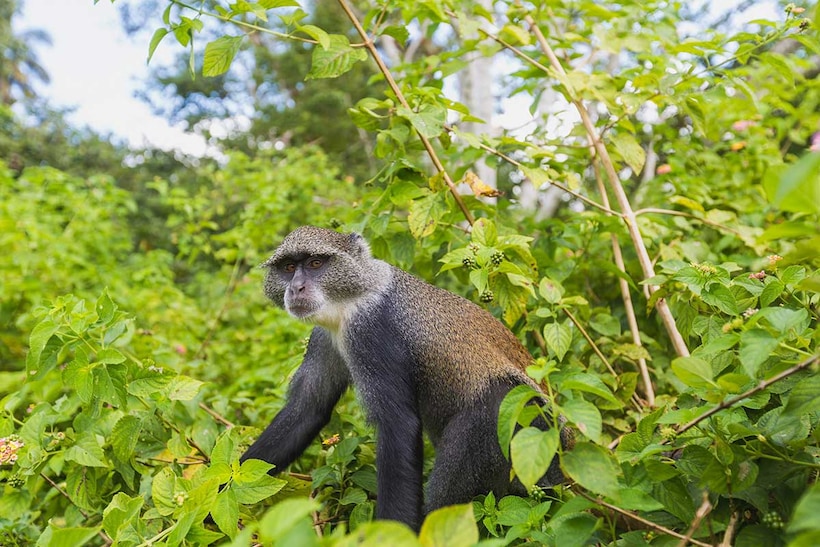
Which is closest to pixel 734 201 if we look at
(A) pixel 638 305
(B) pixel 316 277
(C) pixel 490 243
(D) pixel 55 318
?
(A) pixel 638 305

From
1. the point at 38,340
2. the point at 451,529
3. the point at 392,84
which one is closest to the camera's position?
the point at 451,529

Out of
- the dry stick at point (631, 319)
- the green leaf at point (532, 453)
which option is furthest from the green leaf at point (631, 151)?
the green leaf at point (532, 453)

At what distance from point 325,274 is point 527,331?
1338 mm

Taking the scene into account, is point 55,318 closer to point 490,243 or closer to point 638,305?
point 490,243

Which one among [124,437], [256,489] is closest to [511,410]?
[256,489]

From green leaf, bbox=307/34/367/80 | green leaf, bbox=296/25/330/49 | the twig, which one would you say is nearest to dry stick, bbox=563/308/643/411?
the twig

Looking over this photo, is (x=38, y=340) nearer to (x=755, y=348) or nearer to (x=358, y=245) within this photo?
(x=358, y=245)

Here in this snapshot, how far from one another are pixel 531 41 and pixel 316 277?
89.9 inches

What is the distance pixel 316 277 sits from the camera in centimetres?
369

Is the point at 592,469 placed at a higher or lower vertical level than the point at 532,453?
lower

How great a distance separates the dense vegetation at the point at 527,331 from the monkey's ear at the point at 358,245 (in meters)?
0.19

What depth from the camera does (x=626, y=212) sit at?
4121mm

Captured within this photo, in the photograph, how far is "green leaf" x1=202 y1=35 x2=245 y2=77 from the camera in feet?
10.6

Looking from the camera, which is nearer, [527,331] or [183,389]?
[183,389]
